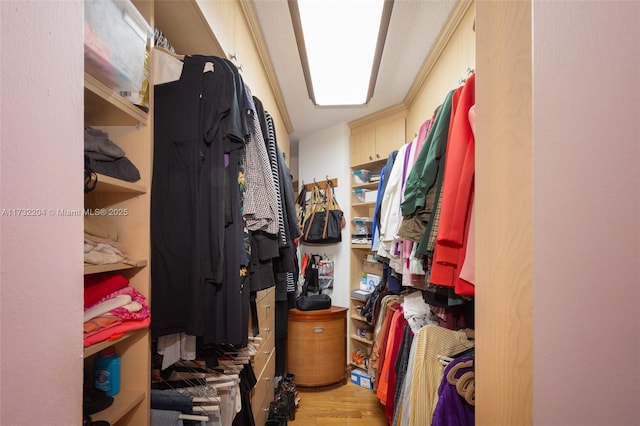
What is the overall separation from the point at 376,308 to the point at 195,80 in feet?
→ 6.67

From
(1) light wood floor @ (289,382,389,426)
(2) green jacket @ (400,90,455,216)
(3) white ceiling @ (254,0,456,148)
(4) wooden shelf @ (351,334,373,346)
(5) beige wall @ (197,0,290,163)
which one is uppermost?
(3) white ceiling @ (254,0,456,148)

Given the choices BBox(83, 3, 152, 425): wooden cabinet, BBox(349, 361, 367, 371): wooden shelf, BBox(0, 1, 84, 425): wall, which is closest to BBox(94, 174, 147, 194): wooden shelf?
BBox(83, 3, 152, 425): wooden cabinet

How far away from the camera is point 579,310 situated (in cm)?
41

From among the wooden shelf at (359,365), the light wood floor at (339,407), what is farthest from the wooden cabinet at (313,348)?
the wooden shelf at (359,365)

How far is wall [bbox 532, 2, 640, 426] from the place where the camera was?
39 centimetres

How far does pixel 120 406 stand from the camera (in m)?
0.79

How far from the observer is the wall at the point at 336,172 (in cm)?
284

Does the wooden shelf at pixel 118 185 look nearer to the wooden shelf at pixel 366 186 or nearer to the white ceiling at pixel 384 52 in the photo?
the white ceiling at pixel 384 52

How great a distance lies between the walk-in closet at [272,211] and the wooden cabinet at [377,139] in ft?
1.53

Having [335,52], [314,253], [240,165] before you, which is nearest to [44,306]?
[240,165]

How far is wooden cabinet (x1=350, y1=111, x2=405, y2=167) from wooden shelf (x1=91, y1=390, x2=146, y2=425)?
235 centimetres

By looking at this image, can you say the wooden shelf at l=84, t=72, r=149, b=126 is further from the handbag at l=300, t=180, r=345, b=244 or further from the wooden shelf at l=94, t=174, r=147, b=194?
the handbag at l=300, t=180, r=345, b=244

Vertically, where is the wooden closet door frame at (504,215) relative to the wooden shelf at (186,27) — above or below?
below

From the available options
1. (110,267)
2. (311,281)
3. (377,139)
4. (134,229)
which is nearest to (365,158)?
(377,139)
